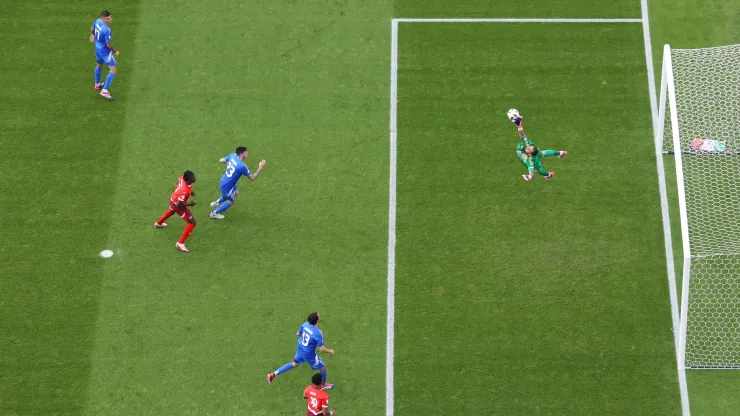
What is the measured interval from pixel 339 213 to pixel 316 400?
14.0ft

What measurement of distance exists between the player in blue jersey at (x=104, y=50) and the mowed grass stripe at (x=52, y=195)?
1.11 ft

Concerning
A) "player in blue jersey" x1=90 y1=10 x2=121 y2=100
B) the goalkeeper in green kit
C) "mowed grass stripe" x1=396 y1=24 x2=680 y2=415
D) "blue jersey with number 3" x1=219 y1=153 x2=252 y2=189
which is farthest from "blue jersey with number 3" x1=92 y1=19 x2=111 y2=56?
the goalkeeper in green kit

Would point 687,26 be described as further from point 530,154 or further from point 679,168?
point 530,154

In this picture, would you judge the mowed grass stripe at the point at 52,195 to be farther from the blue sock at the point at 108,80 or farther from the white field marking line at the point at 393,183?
the white field marking line at the point at 393,183

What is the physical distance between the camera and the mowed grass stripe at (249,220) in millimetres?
19188

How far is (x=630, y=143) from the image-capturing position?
70.1 ft

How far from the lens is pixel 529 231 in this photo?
20453mm

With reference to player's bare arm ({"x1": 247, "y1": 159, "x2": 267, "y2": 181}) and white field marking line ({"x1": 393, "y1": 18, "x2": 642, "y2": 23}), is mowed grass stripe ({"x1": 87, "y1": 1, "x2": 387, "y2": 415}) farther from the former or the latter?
player's bare arm ({"x1": 247, "y1": 159, "x2": 267, "y2": 181})

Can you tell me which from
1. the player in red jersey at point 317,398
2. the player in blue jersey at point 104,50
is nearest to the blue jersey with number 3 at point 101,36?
the player in blue jersey at point 104,50

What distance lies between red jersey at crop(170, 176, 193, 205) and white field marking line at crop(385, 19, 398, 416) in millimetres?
3620

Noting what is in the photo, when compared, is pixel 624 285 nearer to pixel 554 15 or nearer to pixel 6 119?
pixel 554 15

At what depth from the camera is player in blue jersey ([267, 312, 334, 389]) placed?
18047mm

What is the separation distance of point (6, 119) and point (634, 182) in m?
11.8

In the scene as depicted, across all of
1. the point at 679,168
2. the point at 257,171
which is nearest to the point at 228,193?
the point at 257,171
